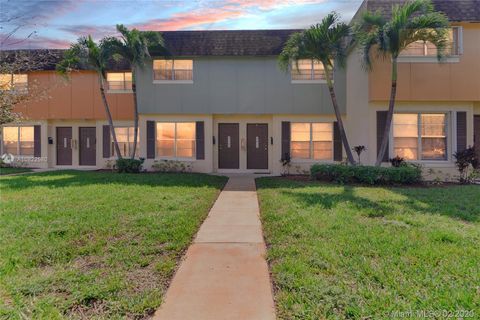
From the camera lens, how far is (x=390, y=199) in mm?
7762

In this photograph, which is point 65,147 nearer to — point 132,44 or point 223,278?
point 132,44

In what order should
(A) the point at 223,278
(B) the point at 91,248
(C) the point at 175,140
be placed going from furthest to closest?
(C) the point at 175,140 → (B) the point at 91,248 → (A) the point at 223,278

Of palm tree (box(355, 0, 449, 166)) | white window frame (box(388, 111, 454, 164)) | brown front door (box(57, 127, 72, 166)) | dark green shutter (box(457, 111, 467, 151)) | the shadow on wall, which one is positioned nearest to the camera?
the shadow on wall

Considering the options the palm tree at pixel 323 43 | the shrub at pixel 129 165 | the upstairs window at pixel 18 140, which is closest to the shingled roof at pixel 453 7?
the palm tree at pixel 323 43

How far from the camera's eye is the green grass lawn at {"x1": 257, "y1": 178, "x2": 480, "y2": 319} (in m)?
3.06

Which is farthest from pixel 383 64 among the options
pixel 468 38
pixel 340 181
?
pixel 340 181

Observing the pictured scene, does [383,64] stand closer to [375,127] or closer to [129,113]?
[375,127]

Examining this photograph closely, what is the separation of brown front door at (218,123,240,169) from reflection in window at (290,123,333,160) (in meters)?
2.57

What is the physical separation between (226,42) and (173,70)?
8.86ft

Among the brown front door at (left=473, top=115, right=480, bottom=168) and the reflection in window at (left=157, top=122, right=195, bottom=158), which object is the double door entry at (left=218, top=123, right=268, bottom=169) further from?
the brown front door at (left=473, top=115, right=480, bottom=168)

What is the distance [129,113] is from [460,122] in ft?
47.1

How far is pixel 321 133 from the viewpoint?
1432cm

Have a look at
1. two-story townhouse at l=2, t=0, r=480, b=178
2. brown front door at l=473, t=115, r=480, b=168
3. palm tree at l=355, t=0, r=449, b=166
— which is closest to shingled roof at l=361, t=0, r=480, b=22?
two-story townhouse at l=2, t=0, r=480, b=178

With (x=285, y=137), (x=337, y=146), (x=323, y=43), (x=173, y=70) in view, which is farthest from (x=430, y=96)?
(x=173, y=70)
